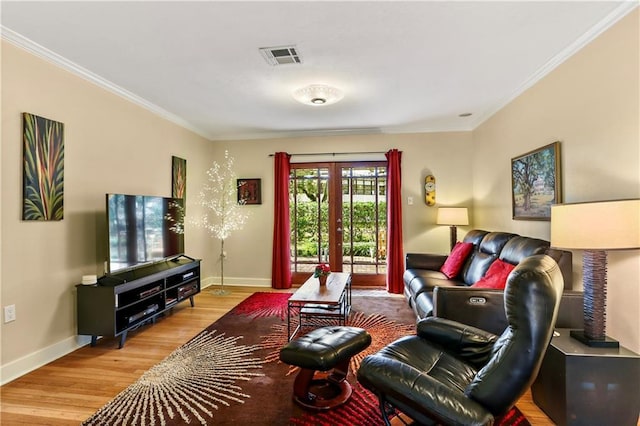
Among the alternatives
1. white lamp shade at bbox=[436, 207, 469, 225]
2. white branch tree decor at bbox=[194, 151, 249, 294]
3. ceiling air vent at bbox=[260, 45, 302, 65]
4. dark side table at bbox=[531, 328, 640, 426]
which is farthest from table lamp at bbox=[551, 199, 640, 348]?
white branch tree decor at bbox=[194, 151, 249, 294]

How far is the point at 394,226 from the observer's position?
4934mm

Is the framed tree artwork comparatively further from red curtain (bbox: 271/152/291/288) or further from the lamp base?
red curtain (bbox: 271/152/291/288)

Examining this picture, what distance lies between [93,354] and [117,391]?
0.81 metres

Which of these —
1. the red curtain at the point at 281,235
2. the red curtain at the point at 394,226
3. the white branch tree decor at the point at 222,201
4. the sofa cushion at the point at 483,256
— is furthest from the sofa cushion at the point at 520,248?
the white branch tree decor at the point at 222,201

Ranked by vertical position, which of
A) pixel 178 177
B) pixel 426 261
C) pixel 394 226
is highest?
pixel 178 177

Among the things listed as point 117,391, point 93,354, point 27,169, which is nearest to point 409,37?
point 27,169

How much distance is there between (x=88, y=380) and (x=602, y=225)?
3.59 metres

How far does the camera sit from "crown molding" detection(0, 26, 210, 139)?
2367mm

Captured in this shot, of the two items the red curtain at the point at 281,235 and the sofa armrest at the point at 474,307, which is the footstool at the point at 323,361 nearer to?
the sofa armrest at the point at 474,307

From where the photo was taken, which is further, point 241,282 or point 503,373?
point 241,282

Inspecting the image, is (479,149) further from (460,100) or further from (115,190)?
(115,190)

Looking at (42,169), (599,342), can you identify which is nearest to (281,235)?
(42,169)

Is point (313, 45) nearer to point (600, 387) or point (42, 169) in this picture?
point (42, 169)

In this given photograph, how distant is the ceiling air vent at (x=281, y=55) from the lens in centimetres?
255
